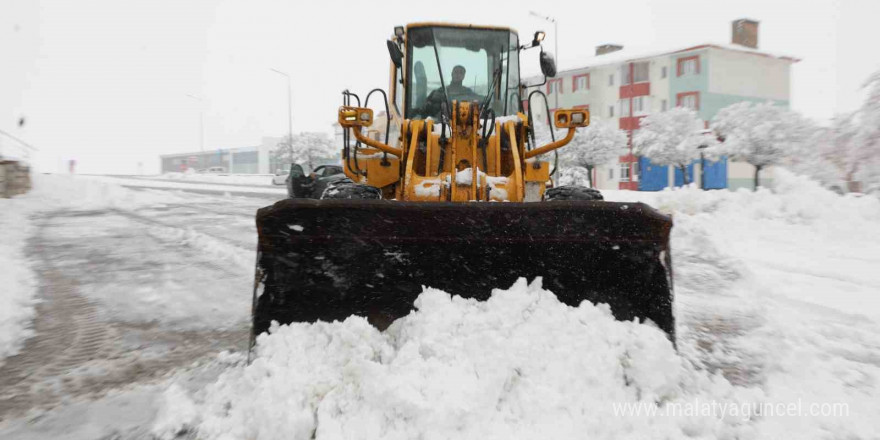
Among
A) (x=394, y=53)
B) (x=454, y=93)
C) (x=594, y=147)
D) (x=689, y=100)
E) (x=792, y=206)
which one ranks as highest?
(x=689, y=100)

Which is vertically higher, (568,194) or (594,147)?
(594,147)

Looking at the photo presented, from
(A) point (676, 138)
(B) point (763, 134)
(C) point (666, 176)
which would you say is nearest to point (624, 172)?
(C) point (666, 176)

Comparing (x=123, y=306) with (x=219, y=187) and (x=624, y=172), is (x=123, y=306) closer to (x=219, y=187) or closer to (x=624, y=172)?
(x=219, y=187)

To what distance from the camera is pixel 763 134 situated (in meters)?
25.2

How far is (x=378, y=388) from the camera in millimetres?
2609

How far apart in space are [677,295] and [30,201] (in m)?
17.5

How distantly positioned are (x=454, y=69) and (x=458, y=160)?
46.5 inches

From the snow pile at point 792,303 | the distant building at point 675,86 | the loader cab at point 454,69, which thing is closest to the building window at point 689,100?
the distant building at point 675,86

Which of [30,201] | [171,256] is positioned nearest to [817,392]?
[171,256]

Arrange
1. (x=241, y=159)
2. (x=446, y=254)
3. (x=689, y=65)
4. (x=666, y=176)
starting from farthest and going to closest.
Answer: (x=241, y=159) < (x=689, y=65) < (x=666, y=176) < (x=446, y=254)

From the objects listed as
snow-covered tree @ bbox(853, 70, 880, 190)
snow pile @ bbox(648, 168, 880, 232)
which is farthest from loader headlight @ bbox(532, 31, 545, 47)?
snow-covered tree @ bbox(853, 70, 880, 190)

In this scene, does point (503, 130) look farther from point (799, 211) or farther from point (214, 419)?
point (799, 211)

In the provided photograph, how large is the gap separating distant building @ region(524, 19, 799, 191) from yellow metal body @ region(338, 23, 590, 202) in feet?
109

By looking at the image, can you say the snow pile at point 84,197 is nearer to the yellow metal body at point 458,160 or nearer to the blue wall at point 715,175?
the yellow metal body at point 458,160
